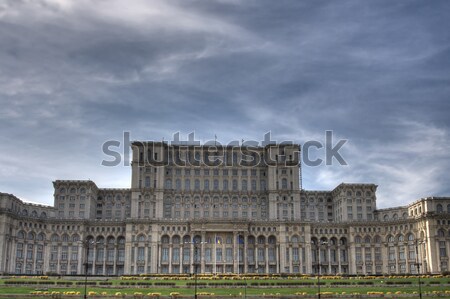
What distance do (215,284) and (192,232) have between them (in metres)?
78.1

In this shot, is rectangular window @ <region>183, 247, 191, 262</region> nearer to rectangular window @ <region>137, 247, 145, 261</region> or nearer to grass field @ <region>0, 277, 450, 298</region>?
rectangular window @ <region>137, 247, 145, 261</region>

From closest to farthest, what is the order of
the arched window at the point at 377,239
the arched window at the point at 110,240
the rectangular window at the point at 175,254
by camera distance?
the rectangular window at the point at 175,254
the arched window at the point at 377,239
the arched window at the point at 110,240

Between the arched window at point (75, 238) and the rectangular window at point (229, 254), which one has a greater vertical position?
the arched window at point (75, 238)

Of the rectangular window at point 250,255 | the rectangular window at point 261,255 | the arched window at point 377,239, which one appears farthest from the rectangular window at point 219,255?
the arched window at point 377,239

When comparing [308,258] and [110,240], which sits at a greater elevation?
[110,240]

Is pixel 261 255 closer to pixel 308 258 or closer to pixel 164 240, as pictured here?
pixel 308 258

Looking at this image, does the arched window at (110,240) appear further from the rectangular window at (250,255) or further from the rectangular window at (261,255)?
the rectangular window at (261,255)

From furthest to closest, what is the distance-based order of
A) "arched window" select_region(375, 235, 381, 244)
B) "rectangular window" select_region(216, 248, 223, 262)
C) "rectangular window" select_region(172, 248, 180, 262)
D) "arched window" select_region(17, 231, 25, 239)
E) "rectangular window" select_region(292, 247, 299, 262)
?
"arched window" select_region(375, 235, 381, 244), "rectangular window" select_region(292, 247, 299, 262), "rectangular window" select_region(172, 248, 180, 262), "rectangular window" select_region(216, 248, 223, 262), "arched window" select_region(17, 231, 25, 239)

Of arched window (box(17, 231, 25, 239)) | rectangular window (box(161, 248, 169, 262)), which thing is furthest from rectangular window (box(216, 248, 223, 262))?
arched window (box(17, 231, 25, 239))

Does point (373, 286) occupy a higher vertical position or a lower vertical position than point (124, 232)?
lower

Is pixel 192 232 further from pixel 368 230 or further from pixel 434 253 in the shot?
pixel 434 253

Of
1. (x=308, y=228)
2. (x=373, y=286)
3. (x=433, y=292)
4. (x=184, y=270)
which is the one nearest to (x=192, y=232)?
(x=184, y=270)

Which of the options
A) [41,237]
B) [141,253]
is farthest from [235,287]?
[41,237]

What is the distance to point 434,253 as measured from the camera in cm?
17625
